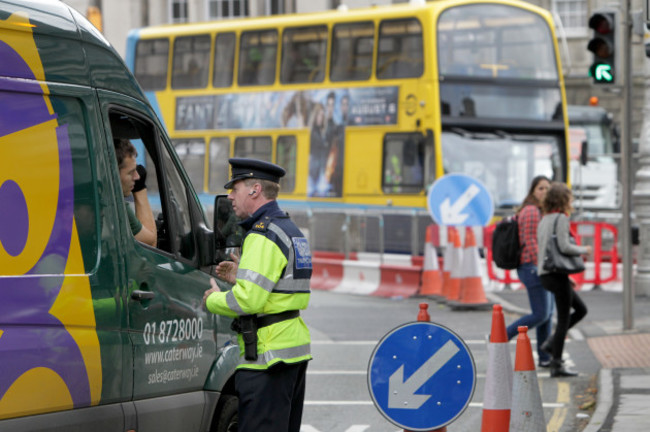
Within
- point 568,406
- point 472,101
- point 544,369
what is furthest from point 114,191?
point 472,101

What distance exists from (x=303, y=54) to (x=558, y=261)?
15.5 metres

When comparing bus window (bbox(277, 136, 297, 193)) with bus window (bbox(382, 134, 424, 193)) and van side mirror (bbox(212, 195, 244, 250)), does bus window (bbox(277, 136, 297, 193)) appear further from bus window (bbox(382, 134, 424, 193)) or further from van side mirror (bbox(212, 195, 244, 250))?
van side mirror (bbox(212, 195, 244, 250))

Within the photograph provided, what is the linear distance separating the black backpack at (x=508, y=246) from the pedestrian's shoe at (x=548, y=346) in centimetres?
69

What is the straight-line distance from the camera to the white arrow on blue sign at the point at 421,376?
6.78 metres

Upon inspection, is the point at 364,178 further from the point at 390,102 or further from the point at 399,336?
the point at 399,336

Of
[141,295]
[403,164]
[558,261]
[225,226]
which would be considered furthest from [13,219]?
[403,164]

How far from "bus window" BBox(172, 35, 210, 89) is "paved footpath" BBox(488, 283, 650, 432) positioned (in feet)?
32.3

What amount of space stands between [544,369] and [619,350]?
147 centimetres

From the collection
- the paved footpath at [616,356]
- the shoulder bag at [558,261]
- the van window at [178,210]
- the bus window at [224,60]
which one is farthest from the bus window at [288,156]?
the van window at [178,210]

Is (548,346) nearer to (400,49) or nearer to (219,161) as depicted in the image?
(400,49)

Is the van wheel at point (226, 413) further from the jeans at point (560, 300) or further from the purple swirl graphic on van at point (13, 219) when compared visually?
the jeans at point (560, 300)

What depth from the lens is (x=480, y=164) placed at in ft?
77.5

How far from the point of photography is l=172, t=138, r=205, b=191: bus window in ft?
92.3

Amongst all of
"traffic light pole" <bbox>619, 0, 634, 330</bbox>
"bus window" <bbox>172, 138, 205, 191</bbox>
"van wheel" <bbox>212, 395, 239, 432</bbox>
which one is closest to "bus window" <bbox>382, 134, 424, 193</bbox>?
A: "bus window" <bbox>172, 138, 205, 191</bbox>
